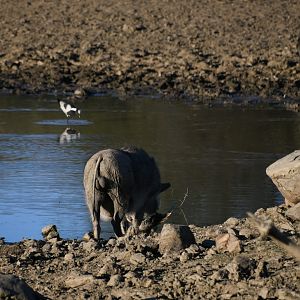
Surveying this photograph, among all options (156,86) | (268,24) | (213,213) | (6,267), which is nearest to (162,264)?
(6,267)

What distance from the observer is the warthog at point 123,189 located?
895 centimetres

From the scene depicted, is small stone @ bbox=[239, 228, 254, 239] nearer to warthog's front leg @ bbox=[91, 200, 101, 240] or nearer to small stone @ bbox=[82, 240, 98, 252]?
small stone @ bbox=[82, 240, 98, 252]

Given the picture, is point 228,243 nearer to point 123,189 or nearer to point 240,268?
point 240,268

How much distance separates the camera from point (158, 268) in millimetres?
7199

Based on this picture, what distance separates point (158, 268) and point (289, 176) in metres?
2.28

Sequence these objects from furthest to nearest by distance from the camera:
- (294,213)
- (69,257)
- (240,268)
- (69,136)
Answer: (69,136), (294,213), (69,257), (240,268)

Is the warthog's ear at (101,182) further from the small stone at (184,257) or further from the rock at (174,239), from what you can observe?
the small stone at (184,257)

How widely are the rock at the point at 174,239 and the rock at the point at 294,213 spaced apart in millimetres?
1266

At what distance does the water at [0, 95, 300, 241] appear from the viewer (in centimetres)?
1070

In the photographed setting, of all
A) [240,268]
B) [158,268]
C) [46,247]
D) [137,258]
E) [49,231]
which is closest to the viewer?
[240,268]

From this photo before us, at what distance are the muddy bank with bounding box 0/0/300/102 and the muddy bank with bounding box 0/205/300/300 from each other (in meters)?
12.4

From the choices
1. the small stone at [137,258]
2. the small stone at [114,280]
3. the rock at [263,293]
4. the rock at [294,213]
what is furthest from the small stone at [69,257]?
the rock at [294,213]

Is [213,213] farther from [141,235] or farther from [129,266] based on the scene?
[129,266]

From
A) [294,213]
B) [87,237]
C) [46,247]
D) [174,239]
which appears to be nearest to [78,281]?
[174,239]
